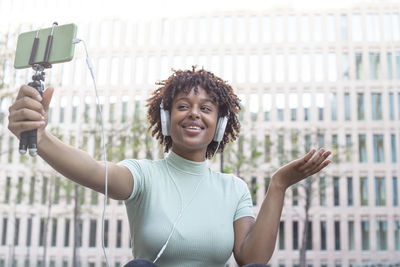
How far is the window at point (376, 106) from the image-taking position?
37703 millimetres

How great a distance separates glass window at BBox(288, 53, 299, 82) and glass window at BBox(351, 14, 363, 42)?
16.0 ft

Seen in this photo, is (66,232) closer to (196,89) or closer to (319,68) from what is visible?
(319,68)

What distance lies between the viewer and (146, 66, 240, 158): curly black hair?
2.35m

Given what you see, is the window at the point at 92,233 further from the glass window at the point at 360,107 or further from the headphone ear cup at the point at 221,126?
the headphone ear cup at the point at 221,126

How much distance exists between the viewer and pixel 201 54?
39625mm

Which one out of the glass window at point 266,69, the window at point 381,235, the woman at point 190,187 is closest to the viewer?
the woman at point 190,187

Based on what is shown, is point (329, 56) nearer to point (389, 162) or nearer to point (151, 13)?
point (389, 162)

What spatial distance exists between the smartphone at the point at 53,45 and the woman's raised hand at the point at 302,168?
0.94 meters

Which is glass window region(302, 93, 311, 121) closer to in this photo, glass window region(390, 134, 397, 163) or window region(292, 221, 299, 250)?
glass window region(390, 134, 397, 163)

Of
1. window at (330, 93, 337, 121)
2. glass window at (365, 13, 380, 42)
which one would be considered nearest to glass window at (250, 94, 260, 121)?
window at (330, 93, 337, 121)

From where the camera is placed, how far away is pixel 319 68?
38.7 m

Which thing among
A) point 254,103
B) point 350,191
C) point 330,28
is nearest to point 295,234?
point 350,191

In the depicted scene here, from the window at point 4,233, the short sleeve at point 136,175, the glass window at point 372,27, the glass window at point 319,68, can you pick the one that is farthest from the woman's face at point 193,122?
the window at point 4,233

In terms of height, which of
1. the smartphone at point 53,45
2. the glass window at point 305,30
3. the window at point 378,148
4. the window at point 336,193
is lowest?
the smartphone at point 53,45
